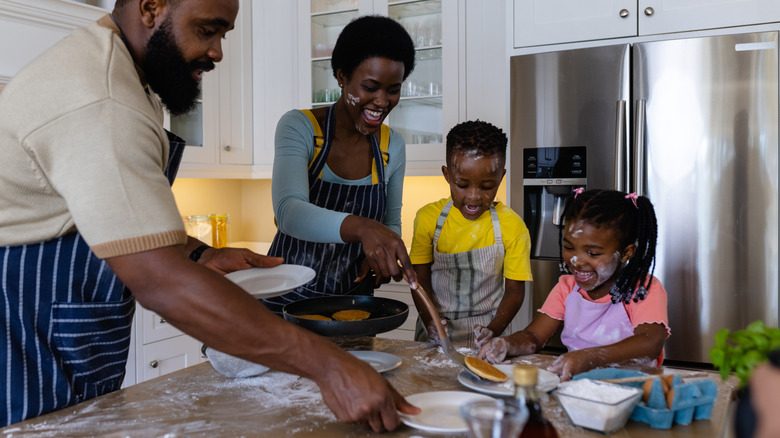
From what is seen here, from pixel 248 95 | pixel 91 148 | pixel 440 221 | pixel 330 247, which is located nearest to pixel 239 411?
pixel 91 148

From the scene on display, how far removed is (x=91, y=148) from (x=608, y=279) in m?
1.23

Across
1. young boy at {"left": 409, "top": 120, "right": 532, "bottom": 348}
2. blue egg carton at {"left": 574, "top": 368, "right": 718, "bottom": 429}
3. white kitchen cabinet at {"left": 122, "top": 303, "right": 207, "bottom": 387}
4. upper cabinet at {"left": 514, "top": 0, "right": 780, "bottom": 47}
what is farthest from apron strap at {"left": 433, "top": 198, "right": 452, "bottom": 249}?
white kitchen cabinet at {"left": 122, "top": 303, "right": 207, "bottom": 387}

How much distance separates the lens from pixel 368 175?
1.88m

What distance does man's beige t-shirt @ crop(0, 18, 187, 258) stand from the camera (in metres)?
0.80

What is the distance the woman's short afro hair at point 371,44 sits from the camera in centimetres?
169

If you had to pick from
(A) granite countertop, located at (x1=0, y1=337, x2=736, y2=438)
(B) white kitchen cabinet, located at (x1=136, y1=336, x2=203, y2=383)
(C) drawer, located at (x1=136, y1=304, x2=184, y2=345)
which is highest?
(A) granite countertop, located at (x1=0, y1=337, x2=736, y2=438)

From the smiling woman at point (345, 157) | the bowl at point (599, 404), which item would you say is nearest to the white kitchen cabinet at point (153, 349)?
the smiling woman at point (345, 157)

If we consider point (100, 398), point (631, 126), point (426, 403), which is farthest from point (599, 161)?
point (100, 398)

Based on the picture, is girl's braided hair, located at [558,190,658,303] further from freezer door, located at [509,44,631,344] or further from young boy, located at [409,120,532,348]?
freezer door, located at [509,44,631,344]

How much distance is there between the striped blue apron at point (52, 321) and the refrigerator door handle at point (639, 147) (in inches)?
71.8

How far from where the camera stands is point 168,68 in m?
1.05

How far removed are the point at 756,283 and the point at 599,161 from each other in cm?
68

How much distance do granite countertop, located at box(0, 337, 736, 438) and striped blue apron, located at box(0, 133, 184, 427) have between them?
0.04 meters

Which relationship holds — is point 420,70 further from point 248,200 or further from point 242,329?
point 242,329
